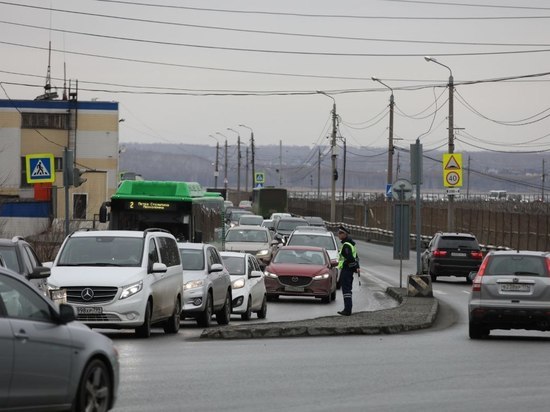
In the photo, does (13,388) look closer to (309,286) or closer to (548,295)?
(548,295)

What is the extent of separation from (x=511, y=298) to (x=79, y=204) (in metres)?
62.8

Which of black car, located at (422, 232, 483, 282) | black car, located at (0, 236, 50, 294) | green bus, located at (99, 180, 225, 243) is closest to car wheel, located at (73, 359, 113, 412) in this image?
black car, located at (0, 236, 50, 294)

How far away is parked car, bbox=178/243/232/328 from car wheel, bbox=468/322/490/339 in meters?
5.30

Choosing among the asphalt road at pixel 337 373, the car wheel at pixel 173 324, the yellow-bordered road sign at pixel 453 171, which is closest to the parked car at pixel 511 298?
the asphalt road at pixel 337 373

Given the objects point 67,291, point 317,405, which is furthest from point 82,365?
point 67,291

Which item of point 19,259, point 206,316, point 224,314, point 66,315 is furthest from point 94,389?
point 224,314

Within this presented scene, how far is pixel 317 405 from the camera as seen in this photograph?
12672mm

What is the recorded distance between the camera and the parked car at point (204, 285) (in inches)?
988

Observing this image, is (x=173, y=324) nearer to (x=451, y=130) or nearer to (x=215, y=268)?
(x=215, y=268)

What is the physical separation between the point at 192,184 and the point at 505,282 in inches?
620

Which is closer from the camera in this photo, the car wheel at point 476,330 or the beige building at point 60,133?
the car wheel at point 476,330

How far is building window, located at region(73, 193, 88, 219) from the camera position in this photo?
82.5 m

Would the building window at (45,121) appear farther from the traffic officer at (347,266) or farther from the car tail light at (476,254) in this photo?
the traffic officer at (347,266)

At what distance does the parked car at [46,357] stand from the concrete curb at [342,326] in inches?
403
